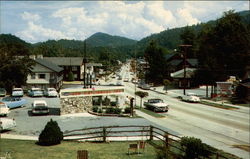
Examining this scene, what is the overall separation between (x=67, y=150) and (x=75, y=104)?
1631 centimetres

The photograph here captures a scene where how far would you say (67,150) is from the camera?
16797 millimetres

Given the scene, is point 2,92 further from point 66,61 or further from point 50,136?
point 66,61

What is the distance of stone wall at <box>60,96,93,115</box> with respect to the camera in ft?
105

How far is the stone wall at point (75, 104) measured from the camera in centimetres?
3209

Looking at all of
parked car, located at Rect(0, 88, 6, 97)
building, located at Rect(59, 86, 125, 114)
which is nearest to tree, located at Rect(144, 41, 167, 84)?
parked car, located at Rect(0, 88, 6, 97)

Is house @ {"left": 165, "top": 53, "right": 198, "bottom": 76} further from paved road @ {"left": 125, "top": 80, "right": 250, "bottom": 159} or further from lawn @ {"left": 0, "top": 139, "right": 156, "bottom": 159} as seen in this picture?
lawn @ {"left": 0, "top": 139, "right": 156, "bottom": 159}

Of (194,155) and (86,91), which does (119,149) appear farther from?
(86,91)

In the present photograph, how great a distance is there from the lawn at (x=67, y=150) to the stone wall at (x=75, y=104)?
38.7 feet

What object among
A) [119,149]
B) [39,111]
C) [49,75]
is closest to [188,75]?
[49,75]

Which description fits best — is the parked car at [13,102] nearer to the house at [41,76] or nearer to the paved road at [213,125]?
the paved road at [213,125]

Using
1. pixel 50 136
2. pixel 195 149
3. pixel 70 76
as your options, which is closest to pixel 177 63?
pixel 70 76

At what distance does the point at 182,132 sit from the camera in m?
25.4

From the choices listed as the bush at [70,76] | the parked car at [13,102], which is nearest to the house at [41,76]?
the parked car at [13,102]

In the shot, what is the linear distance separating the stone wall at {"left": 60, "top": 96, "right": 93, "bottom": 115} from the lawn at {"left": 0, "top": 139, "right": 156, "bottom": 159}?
11.8 metres
